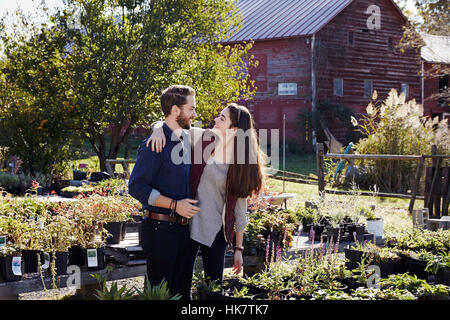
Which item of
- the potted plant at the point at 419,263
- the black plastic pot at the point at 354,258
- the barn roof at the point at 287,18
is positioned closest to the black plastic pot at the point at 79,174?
the black plastic pot at the point at 354,258

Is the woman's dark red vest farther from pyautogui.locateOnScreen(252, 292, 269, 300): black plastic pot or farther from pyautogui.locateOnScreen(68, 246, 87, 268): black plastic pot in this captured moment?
pyautogui.locateOnScreen(68, 246, 87, 268): black plastic pot

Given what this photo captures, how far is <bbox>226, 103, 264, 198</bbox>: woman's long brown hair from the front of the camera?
383cm

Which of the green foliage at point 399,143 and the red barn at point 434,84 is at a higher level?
the red barn at point 434,84

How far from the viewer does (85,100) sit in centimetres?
1338

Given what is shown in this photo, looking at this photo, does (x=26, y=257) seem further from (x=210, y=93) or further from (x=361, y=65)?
(x=361, y=65)

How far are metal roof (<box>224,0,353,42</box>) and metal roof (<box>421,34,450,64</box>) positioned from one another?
6.64m

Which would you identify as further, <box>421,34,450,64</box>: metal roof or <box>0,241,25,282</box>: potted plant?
<box>421,34,450,64</box>: metal roof

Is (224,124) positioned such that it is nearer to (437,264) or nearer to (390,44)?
(437,264)

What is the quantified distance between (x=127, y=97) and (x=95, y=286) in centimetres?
885

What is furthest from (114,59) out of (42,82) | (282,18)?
(282,18)

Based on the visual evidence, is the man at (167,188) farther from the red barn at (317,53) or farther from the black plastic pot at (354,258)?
the red barn at (317,53)

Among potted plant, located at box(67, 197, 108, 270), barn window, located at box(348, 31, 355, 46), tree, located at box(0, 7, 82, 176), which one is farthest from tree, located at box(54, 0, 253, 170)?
barn window, located at box(348, 31, 355, 46)

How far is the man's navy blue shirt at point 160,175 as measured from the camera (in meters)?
3.54

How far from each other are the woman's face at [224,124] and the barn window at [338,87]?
23202 millimetres
